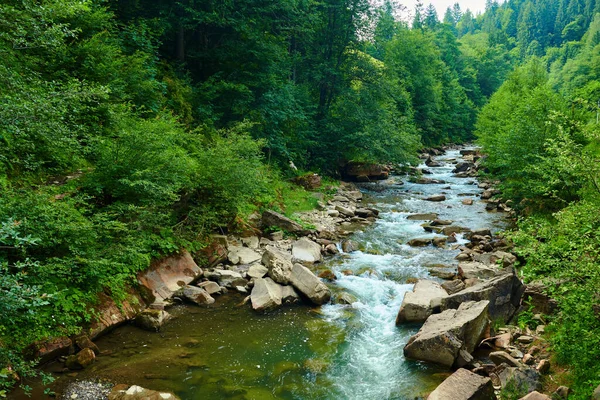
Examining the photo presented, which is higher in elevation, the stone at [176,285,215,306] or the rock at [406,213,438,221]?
the rock at [406,213,438,221]

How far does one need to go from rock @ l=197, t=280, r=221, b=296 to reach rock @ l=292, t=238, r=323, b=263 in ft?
10.9

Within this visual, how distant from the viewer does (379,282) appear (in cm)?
1184

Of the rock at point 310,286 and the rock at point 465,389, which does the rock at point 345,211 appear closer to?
the rock at point 310,286

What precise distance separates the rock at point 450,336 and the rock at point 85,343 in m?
6.29

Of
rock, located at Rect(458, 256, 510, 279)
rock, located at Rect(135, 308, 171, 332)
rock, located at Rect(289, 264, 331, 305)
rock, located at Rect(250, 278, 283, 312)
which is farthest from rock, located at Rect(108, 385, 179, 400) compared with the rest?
rock, located at Rect(458, 256, 510, 279)

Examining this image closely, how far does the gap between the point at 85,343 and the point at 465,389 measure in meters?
6.95

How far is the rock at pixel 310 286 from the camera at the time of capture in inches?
410

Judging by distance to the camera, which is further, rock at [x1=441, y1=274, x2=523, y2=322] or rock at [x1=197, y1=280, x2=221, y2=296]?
rock at [x1=197, y1=280, x2=221, y2=296]

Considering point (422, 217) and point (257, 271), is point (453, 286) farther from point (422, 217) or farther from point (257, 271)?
point (422, 217)

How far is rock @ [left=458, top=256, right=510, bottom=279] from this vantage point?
37.1 ft

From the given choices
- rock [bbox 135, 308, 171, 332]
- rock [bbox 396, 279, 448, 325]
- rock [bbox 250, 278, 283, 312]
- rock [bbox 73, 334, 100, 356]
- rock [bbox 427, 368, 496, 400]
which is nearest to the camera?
rock [bbox 427, 368, 496, 400]

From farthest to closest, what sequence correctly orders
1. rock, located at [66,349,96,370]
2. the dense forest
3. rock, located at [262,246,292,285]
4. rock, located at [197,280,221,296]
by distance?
rock, located at [262,246,292,285] < rock, located at [197,280,221,296] < rock, located at [66,349,96,370] < the dense forest

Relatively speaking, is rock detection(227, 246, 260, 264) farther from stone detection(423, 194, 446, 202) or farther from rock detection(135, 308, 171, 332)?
stone detection(423, 194, 446, 202)

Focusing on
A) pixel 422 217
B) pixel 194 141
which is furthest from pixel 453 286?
pixel 194 141
